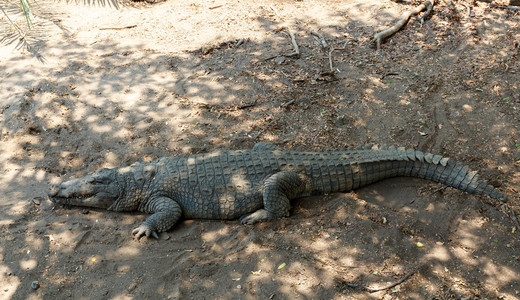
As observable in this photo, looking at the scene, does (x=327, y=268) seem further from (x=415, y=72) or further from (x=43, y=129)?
(x=43, y=129)

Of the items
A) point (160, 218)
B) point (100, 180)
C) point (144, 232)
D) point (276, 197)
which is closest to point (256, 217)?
point (276, 197)

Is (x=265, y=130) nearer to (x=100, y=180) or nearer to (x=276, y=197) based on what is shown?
(x=276, y=197)

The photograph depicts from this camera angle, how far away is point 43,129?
21.6ft

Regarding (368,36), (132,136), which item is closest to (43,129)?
(132,136)

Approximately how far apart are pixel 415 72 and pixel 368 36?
1.59 meters

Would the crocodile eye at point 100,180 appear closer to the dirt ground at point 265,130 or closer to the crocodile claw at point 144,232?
the dirt ground at point 265,130

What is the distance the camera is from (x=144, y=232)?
15.6 ft

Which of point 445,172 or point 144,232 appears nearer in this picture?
point 144,232

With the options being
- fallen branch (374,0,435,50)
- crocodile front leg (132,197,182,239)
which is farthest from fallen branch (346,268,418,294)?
fallen branch (374,0,435,50)

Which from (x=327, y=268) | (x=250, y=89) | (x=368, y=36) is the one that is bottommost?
(x=327, y=268)

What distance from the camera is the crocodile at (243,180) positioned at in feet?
16.4

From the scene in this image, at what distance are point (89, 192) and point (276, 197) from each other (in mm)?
2536

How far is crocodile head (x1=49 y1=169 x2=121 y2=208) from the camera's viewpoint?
17.1 ft

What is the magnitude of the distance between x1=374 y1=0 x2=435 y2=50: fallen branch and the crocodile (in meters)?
3.57
